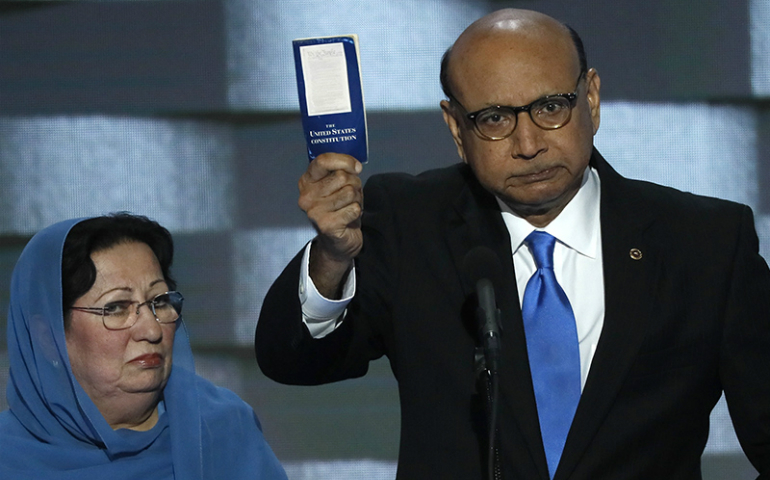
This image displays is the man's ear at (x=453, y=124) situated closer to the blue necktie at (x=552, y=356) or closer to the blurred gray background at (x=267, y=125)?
the blue necktie at (x=552, y=356)

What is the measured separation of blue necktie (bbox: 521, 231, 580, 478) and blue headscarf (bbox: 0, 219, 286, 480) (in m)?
0.90

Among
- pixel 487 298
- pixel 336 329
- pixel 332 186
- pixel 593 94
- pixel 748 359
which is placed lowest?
pixel 748 359

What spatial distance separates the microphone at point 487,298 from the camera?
142 centimetres

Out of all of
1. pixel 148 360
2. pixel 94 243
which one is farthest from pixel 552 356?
pixel 94 243

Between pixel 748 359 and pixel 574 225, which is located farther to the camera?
pixel 574 225

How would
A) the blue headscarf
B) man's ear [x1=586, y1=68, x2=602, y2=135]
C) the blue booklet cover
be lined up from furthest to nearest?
the blue headscarf, man's ear [x1=586, y1=68, x2=602, y2=135], the blue booklet cover

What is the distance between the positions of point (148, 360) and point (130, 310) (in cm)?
13

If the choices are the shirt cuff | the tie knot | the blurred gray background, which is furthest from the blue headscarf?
the blurred gray background

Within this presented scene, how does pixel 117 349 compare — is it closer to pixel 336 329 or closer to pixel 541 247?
pixel 336 329

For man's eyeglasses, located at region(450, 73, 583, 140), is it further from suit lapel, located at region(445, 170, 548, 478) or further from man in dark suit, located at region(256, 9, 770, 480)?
suit lapel, located at region(445, 170, 548, 478)

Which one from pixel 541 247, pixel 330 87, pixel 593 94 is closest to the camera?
pixel 330 87

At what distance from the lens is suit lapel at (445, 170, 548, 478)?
5.64ft

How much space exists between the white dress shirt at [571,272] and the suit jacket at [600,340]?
0.03 metres

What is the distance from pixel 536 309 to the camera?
5.92 feet
